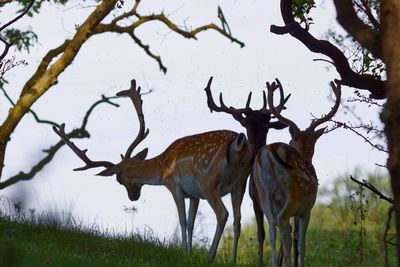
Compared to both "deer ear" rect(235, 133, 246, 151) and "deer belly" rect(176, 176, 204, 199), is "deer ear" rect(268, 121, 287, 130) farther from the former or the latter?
"deer belly" rect(176, 176, 204, 199)

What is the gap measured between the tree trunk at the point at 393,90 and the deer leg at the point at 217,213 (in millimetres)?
4384

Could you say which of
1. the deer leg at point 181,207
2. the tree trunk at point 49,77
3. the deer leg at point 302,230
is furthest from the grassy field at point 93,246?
the tree trunk at point 49,77

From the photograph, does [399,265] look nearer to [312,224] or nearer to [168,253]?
[168,253]

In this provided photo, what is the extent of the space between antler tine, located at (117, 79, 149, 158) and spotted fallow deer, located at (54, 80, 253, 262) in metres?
0.05

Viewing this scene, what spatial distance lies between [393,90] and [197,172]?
514cm

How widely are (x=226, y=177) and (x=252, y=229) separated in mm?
8156

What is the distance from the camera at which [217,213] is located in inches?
419

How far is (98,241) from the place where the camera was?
409 inches

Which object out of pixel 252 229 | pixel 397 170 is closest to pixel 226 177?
pixel 397 170

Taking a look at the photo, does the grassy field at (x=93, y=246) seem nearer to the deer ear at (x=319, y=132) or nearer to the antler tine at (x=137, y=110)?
the deer ear at (x=319, y=132)

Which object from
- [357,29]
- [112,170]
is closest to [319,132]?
[357,29]

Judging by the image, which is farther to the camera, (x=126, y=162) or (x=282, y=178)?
(x=126, y=162)

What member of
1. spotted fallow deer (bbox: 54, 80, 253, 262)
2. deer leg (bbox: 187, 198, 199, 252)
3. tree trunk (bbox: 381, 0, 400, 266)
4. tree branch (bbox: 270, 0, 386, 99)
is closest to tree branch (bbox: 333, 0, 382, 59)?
tree trunk (bbox: 381, 0, 400, 266)

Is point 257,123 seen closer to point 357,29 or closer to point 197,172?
point 197,172
